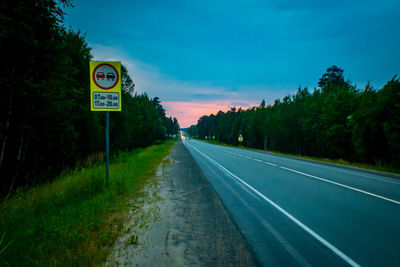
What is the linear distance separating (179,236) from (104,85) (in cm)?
481

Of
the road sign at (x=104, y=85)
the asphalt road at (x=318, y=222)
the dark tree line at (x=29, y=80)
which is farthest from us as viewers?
the road sign at (x=104, y=85)

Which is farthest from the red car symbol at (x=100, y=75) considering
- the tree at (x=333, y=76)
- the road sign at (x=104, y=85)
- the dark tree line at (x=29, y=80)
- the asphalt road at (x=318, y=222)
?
the tree at (x=333, y=76)

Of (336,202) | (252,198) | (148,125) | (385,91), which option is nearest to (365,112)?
(385,91)

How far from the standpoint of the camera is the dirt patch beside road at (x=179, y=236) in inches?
115

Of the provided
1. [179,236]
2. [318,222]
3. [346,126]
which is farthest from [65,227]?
[346,126]

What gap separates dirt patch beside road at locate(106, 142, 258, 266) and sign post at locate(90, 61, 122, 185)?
2478mm

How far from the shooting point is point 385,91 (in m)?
18.1

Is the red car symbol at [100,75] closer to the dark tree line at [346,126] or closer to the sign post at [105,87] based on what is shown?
the sign post at [105,87]

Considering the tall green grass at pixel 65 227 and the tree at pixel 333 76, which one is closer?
the tall green grass at pixel 65 227

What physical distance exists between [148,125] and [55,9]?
38.5m

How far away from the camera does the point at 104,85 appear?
603 centimetres

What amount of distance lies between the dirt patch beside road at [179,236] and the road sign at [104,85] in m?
3.03

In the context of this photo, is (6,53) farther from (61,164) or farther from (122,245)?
(61,164)

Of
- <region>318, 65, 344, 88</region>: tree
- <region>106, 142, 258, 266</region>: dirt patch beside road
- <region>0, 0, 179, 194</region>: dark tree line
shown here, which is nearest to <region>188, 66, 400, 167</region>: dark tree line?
<region>318, 65, 344, 88</region>: tree
